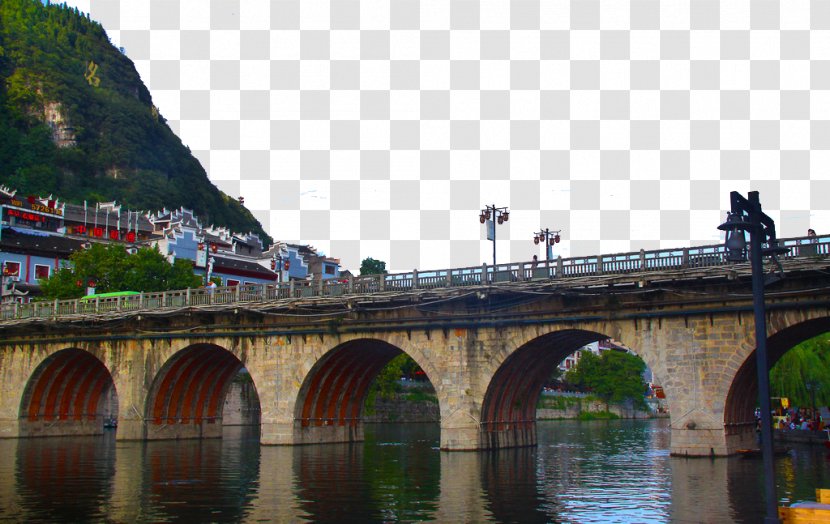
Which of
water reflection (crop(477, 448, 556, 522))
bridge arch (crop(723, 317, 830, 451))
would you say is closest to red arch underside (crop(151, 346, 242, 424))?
water reflection (crop(477, 448, 556, 522))

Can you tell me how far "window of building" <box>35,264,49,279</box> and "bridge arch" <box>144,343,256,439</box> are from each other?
39.8 m

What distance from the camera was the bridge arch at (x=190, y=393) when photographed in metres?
54.0

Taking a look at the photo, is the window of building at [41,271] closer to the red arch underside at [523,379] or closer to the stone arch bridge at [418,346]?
the stone arch bridge at [418,346]

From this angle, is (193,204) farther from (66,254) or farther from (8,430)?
(8,430)

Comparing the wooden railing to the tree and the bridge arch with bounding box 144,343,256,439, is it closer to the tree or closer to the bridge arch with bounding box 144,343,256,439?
the bridge arch with bounding box 144,343,256,439

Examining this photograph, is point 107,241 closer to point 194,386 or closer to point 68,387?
point 68,387

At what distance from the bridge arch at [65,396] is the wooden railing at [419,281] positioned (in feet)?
13.1

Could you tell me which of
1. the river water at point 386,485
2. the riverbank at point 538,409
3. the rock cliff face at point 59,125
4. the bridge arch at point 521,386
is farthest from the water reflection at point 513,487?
the rock cliff face at point 59,125

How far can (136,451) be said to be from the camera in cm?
4697

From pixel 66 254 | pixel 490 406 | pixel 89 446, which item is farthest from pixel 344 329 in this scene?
pixel 66 254

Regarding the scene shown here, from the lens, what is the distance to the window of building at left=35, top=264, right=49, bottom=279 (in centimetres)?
8950

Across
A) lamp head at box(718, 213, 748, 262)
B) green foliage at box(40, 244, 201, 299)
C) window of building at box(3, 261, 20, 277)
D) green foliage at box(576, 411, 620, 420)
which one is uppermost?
window of building at box(3, 261, 20, 277)

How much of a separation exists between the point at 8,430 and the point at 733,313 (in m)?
48.8

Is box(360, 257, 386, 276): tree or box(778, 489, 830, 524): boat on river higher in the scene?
box(360, 257, 386, 276): tree
